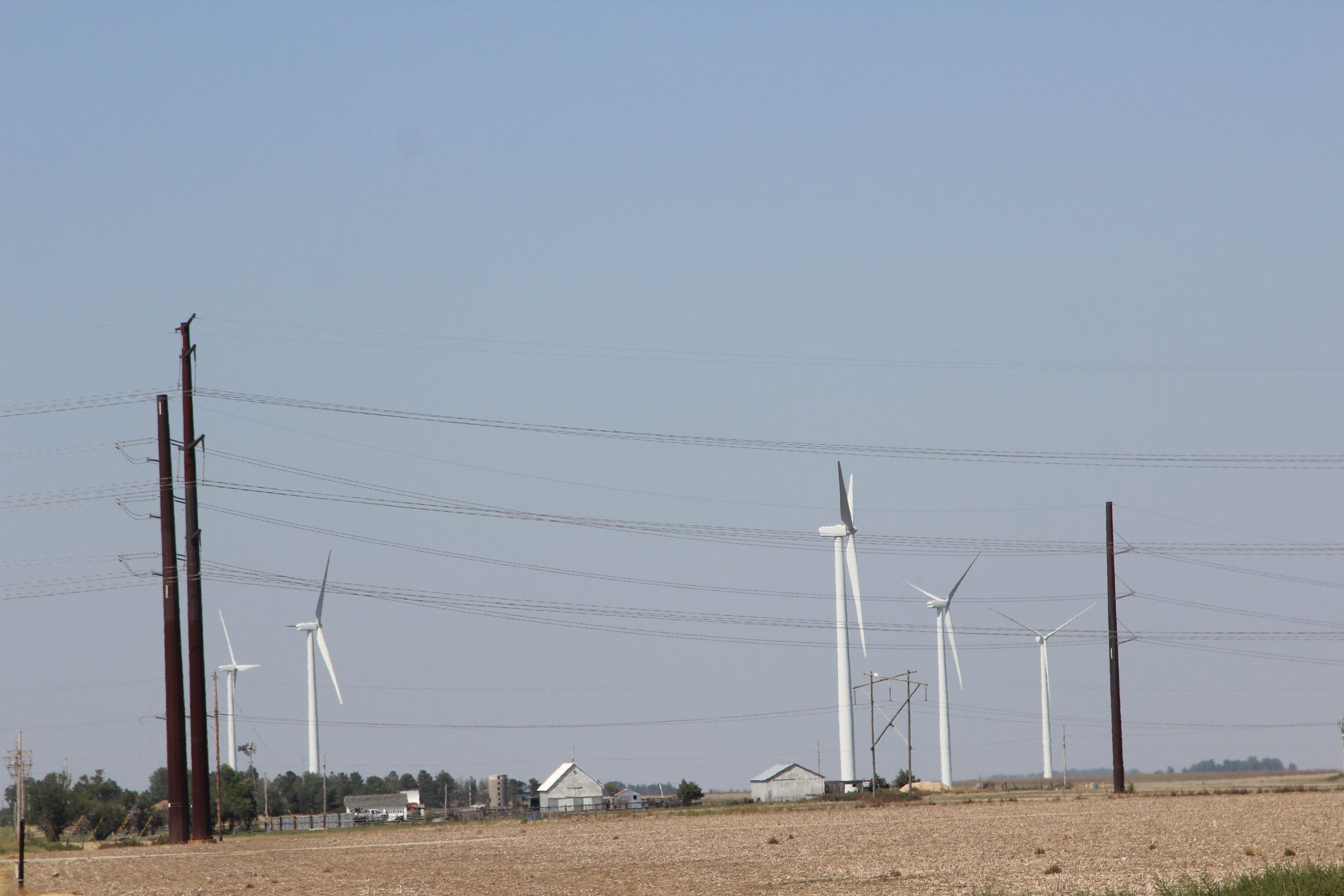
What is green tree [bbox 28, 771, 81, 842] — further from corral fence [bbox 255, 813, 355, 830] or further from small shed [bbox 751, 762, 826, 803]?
small shed [bbox 751, 762, 826, 803]

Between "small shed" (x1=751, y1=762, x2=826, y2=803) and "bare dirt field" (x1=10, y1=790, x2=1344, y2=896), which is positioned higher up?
"bare dirt field" (x1=10, y1=790, x2=1344, y2=896)

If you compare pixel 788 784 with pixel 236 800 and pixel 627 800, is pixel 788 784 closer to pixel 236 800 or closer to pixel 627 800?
pixel 627 800

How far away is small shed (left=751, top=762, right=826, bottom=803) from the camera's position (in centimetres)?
12681

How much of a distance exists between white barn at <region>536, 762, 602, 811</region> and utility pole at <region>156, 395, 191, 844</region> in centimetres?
8603

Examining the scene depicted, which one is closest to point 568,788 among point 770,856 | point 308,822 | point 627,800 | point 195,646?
point 627,800

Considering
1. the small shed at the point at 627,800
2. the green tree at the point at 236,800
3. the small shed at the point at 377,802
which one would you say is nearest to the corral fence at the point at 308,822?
the green tree at the point at 236,800

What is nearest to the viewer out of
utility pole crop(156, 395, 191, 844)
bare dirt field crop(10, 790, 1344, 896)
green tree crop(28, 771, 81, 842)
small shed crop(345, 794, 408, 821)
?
bare dirt field crop(10, 790, 1344, 896)

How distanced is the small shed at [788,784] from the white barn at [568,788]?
17154 millimetres

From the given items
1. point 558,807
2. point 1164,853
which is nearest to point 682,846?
point 1164,853

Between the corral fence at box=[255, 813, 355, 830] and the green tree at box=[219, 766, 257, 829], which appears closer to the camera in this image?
the corral fence at box=[255, 813, 355, 830]

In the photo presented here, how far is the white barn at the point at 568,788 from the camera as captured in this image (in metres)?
139

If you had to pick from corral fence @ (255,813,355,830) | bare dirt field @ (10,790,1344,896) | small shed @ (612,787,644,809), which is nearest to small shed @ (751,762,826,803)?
small shed @ (612,787,644,809)

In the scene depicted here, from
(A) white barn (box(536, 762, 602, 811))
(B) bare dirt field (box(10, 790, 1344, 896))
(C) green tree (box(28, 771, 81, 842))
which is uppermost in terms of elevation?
(B) bare dirt field (box(10, 790, 1344, 896))

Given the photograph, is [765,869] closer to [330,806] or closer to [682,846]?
[682,846]
